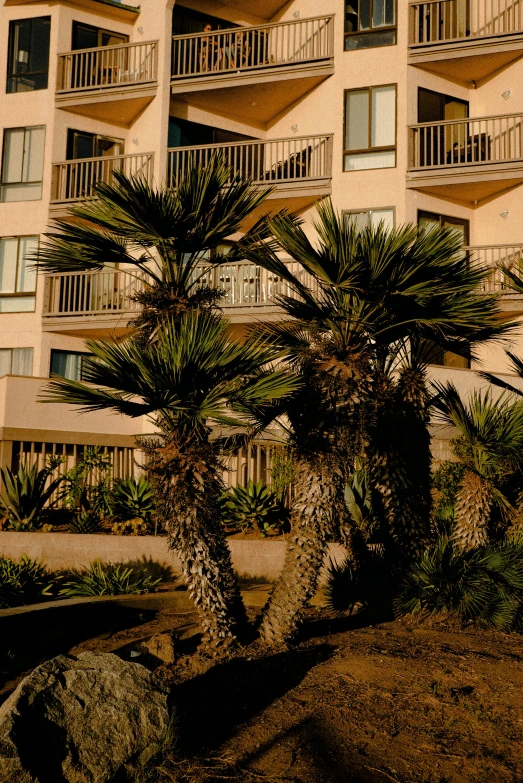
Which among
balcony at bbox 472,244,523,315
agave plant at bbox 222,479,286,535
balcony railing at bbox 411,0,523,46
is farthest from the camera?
balcony railing at bbox 411,0,523,46

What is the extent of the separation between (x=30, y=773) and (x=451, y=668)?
4.52m

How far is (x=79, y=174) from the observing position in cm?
2577

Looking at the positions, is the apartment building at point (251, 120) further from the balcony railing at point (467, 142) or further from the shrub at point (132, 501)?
the shrub at point (132, 501)

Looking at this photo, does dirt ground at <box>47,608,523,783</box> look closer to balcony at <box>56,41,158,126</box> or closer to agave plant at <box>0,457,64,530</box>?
agave plant at <box>0,457,64,530</box>

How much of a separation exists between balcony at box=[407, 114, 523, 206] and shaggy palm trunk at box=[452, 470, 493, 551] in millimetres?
13695

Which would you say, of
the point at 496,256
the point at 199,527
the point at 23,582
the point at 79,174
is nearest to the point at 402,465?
the point at 199,527

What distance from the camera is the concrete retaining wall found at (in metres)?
14.3

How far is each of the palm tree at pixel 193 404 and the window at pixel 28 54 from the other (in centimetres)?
1972

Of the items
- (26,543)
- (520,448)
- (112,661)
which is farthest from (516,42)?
(112,661)

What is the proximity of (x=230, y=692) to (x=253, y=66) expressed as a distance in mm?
20018

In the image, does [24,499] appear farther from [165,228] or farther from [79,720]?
[79,720]

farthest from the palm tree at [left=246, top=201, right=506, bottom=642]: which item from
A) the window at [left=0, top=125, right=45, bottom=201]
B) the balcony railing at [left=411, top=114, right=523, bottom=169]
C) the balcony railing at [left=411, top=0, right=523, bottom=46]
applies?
the window at [left=0, top=125, right=45, bottom=201]

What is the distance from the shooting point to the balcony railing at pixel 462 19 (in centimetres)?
2388

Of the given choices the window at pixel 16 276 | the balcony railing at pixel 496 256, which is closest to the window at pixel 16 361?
the window at pixel 16 276
